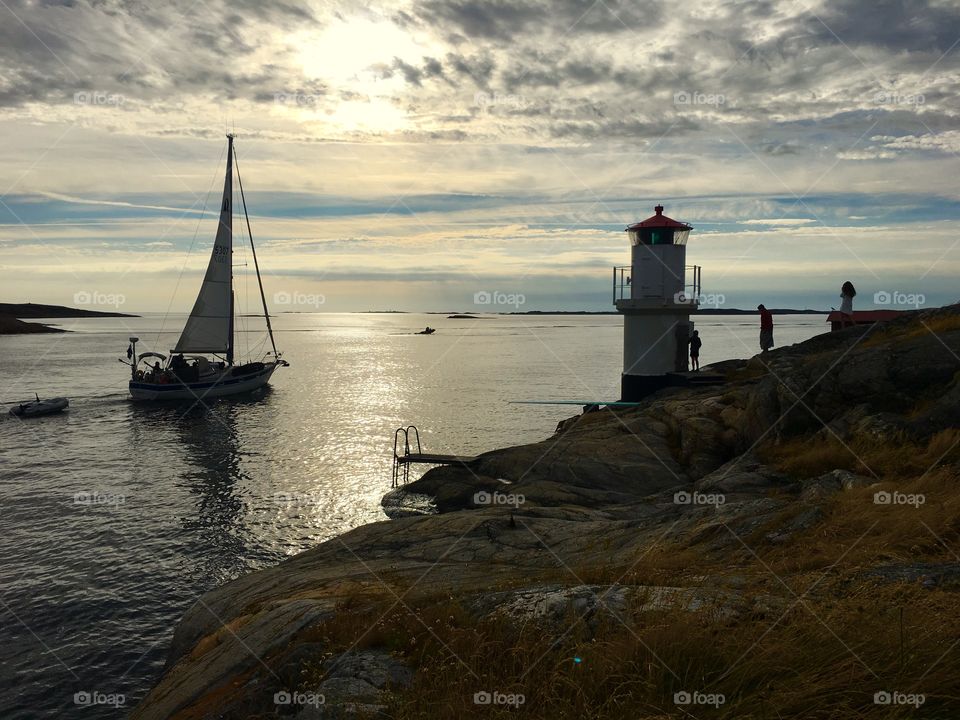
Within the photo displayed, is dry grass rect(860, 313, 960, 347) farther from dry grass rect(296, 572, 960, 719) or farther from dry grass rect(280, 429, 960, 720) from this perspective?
dry grass rect(296, 572, 960, 719)

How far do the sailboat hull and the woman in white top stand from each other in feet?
158

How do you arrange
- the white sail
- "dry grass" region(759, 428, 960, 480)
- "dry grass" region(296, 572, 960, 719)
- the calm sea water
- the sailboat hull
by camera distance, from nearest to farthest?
1. "dry grass" region(296, 572, 960, 719)
2. "dry grass" region(759, 428, 960, 480)
3. the calm sea water
4. the sailboat hull
5. the white sail

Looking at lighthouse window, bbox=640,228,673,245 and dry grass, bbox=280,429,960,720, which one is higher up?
lighthouse window, bbox=640,228,673,245

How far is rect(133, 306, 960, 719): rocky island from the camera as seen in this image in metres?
4.48

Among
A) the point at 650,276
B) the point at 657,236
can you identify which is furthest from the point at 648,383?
the point at 657,236

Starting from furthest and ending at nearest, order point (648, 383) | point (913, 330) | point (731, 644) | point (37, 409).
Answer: point (37, 409)
point (648, 383)
point (913, 330)
point (731, 644)

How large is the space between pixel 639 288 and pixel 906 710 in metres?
26.4

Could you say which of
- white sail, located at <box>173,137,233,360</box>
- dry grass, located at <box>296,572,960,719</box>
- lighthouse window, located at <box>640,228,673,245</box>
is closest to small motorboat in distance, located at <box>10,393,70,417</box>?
white sail, located at <box>173,137,233,360</box>

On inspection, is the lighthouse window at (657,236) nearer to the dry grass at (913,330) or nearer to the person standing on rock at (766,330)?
the person standing on rock at (766,330)

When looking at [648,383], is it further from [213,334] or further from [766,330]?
[213,334]

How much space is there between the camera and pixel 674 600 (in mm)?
5621

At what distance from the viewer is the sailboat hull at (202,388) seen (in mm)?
50344

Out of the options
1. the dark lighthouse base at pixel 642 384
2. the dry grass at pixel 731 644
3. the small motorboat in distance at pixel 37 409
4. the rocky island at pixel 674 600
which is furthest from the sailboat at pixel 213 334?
the dry grass at pixel 731 644

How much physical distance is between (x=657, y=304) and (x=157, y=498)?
23.8 m
